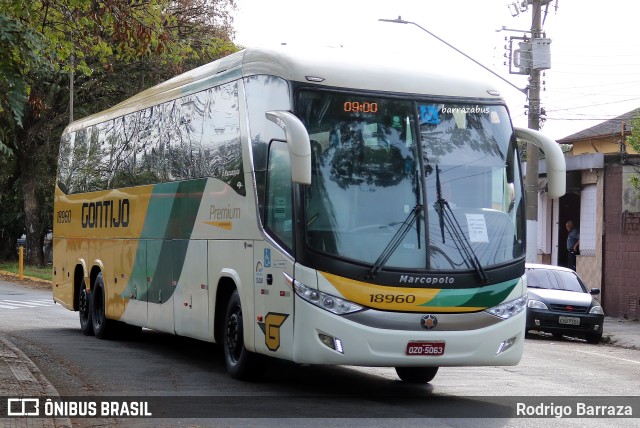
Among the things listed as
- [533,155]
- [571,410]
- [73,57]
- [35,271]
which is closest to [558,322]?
[533,155]

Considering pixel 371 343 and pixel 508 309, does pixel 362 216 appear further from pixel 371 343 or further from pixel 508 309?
pixel 508 309

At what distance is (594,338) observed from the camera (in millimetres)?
22797

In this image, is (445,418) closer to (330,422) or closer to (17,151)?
(330,422)

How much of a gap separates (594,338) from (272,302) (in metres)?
12.7

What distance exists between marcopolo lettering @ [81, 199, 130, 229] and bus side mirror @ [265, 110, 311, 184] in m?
7.05

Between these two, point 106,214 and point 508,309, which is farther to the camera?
point 106,214

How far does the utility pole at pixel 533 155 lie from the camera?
26.9 meters

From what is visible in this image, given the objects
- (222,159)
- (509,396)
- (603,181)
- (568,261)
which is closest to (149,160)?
(222,159)

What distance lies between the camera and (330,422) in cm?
996

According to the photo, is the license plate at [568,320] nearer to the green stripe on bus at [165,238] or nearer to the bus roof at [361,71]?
the green stripe on bus at [165,238]

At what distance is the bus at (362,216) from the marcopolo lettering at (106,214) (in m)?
4.13

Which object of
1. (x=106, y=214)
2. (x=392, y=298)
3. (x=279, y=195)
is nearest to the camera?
(x=392, y=298)

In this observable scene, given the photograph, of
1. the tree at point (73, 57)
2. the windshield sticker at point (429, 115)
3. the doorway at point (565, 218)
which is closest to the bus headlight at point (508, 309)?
the windshield sticker at point (429, 115)

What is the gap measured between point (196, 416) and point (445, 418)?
223cm
